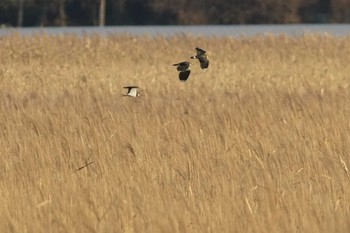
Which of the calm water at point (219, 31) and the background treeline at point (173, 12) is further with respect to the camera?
the background treeline at point (173, 12)

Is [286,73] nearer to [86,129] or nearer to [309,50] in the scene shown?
[309,50]

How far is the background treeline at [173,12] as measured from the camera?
3581 cm

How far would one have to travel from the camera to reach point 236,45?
756 inches

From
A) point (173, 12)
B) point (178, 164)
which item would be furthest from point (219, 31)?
point (178, 164)

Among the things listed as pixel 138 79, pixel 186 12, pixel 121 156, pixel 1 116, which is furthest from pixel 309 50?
pixel 186 12

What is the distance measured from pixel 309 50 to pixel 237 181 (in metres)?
14.3

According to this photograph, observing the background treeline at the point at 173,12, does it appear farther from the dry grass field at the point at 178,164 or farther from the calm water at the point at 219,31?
the dry grass field at the point at 178,164

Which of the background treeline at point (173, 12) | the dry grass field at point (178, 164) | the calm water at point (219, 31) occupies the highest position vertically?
the background treeline at point (173, 12)

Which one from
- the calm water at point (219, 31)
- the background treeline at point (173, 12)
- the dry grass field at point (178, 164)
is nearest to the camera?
the dry grass field at point (178, 164)

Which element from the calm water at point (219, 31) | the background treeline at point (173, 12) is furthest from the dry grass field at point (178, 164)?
the background treeline at point (173, 12)

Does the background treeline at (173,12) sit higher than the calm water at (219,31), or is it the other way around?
the background treeline at (173,12)

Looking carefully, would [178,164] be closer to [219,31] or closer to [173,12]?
[219,31]

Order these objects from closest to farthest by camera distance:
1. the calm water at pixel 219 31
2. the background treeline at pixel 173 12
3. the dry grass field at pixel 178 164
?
the dry grass field at pixel 178 164 → the calm water at pixel 219 31 → the background treeline at pixel 173 12

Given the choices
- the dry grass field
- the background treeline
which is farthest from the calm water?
the dry grass field
